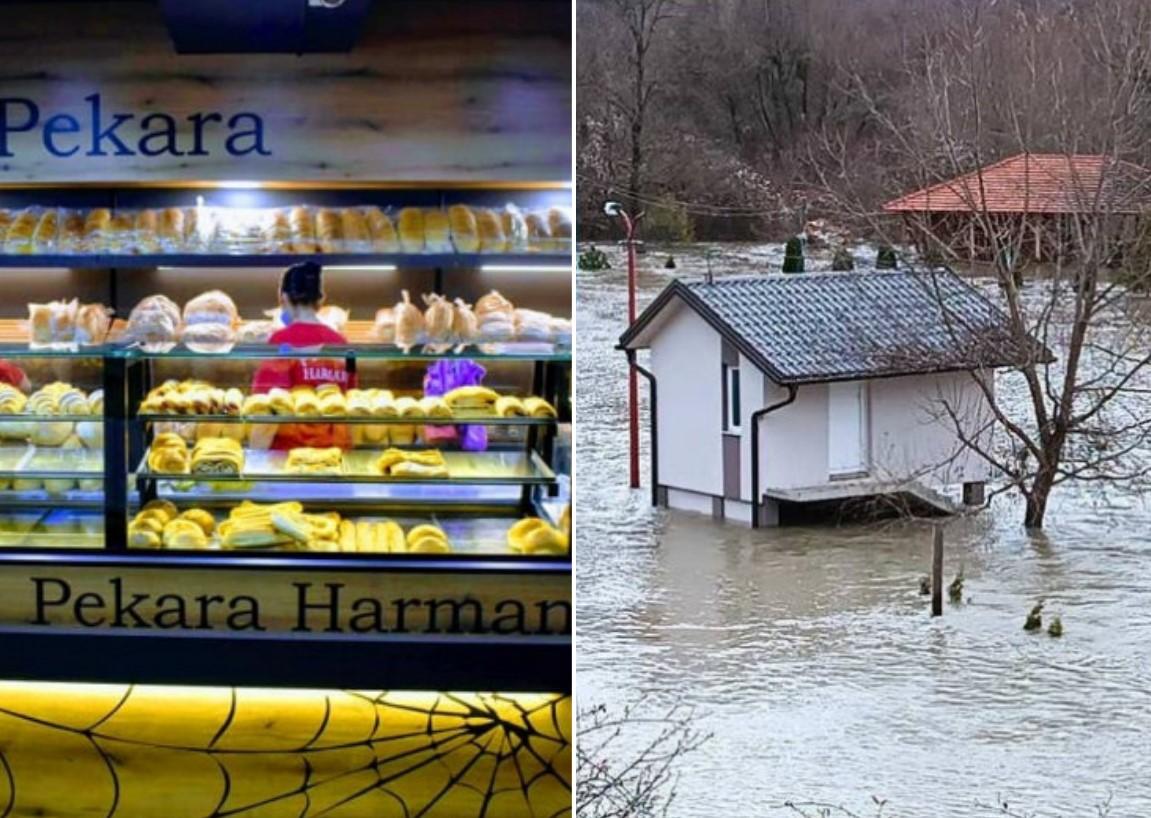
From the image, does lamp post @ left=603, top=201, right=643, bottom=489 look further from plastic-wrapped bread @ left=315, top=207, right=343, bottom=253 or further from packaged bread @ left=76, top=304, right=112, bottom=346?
packaged bread @ left=76, top=304, right=112, bottom=346

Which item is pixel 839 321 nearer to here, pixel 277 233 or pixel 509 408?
pixel 509 408

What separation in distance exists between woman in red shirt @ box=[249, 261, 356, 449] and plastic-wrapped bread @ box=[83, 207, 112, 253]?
50cm

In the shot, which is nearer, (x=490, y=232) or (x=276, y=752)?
(x=276, y=752)

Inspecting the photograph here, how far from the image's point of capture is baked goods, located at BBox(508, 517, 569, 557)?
5180 mm

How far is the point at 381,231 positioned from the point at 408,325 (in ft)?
0.85

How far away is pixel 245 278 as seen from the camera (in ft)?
18.4

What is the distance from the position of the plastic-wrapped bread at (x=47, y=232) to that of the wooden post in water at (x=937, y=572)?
2.34 m

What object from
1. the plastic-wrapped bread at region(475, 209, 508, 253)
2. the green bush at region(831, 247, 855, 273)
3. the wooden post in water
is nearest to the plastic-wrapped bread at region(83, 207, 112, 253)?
the plastic-wrapped bread at region(475, 209, 508, 253)

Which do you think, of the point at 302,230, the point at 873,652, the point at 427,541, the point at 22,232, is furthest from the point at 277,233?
the point at 873,652

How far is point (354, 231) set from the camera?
215 inches

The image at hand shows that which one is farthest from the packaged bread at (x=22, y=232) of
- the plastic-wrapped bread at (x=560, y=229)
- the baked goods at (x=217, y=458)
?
the plastic-wrapped bread at (x=560, y=229)

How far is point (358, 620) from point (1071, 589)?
171 centimetres

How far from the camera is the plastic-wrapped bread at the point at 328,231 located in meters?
5.41

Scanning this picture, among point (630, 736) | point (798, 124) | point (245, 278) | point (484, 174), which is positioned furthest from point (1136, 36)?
point (245, 278)
